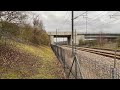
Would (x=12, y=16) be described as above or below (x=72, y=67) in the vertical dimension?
above

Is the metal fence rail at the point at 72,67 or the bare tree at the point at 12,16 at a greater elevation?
the bare tree at the point at 12,16

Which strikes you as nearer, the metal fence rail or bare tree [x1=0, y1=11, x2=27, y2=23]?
the metal fence rail

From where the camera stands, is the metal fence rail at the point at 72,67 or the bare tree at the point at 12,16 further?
the bare tree at the point at 12,16

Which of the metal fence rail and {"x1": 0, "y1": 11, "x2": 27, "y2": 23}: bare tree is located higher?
{"x1": 0, "y1": 11, "x2": 27, "y2": 23}: bare tree
